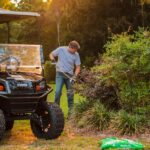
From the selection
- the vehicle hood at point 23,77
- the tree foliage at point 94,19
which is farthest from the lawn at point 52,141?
the tree foliage at point 94,19

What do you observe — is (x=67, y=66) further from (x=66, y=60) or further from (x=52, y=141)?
(x=52, y=141)

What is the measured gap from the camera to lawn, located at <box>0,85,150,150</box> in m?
7.37

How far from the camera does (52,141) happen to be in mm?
7844

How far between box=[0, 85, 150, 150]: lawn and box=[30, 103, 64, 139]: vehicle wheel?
115mm

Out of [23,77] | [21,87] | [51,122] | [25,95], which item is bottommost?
[51,122]

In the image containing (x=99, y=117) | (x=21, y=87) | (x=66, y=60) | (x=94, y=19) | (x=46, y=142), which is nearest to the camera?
(x=21, y=87)

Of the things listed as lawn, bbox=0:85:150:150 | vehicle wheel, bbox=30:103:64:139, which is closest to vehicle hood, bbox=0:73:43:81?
vehicle wheel, bbox=30:103:64:139

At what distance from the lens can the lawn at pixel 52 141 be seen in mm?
7367

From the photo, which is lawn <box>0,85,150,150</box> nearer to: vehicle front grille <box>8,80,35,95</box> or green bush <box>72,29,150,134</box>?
green bush <box>72,29,150,134</box>

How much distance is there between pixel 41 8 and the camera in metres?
40.6

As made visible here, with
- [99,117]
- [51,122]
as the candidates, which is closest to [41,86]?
[51,122]

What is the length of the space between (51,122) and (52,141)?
11.6 inches

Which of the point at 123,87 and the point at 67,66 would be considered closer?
the point at 123,87

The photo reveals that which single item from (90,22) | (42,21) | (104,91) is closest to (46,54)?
(42,21)
